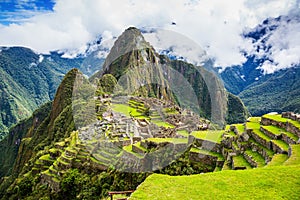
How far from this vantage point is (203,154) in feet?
63.6

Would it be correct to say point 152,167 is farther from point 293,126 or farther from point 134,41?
point 134,41

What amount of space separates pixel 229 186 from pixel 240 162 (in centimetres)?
663

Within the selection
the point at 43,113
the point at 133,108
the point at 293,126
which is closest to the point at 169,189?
the point at 293,126

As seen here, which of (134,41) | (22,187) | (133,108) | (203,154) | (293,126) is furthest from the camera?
(134,41)

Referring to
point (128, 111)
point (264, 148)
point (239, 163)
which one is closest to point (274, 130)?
point (264, 148)

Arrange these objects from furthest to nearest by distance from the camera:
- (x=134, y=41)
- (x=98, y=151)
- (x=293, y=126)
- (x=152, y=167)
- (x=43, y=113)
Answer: (x=134, y=41) → (x=43, y=113) → (x=98, y=151) → (x=152, y=167) → (x=293, y=126)

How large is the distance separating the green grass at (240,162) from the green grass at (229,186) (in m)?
4.90

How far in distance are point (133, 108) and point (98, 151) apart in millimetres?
27941

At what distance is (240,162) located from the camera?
15.7 metres

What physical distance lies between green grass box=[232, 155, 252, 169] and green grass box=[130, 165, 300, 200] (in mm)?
4897

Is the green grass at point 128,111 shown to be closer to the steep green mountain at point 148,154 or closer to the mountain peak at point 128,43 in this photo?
the steep green mountain at point 148,154

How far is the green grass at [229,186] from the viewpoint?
28.8ft

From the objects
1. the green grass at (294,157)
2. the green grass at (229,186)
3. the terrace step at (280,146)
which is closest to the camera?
the green grass at (229,186)

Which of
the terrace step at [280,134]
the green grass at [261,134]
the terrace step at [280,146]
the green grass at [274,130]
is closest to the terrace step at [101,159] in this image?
the green grass at [261,134]
